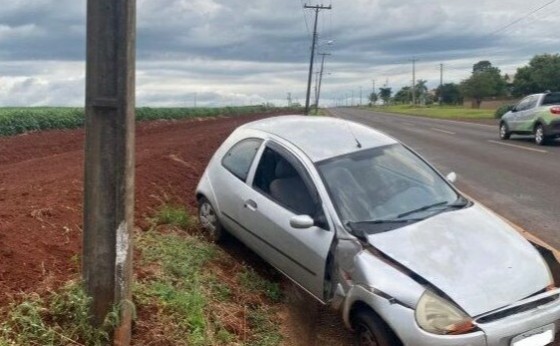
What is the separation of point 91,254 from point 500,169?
12.7m

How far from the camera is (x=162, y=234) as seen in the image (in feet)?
24.3

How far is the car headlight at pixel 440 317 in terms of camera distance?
4.28 m

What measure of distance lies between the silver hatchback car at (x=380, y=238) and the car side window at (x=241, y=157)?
0.06ft

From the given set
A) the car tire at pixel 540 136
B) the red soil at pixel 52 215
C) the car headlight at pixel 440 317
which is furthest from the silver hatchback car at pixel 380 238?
the car tire at pixel 540 136

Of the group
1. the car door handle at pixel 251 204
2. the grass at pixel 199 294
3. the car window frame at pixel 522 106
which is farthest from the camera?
the car window frame at pixel 522 106

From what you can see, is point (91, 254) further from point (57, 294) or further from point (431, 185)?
point (431, 185)

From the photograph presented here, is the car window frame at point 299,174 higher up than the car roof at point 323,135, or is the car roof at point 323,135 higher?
the car roof at point 323,135

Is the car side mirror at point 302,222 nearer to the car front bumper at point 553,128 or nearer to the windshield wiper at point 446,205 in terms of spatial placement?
the windshield wiper at point 446,205

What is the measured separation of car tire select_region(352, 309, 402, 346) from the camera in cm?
453

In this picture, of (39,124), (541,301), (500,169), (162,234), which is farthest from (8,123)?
(541,301)

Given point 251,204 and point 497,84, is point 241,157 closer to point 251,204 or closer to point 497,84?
point 251,204

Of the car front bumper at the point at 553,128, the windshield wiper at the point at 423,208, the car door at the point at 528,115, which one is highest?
the car door at the point at 528,115

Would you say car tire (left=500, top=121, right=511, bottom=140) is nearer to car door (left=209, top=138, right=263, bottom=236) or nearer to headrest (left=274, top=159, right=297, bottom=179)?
car door (left=209, top=138, right=263, bottom=236)

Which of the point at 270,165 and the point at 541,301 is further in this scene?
the point at 270,165
